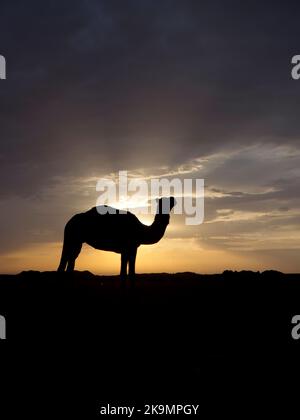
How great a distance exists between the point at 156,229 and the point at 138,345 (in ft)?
24.9

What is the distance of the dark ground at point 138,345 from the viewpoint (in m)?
7.62

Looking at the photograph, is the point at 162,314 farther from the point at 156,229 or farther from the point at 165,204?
the point at 165,204

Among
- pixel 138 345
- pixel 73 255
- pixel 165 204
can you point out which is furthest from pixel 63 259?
pixel 138 345

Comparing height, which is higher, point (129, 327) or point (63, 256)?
point (63, 256)

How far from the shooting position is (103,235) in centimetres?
1675

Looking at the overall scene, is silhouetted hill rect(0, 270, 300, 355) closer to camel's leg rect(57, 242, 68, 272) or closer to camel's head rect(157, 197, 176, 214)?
camel's leg rect(57, 242, 68, 272)

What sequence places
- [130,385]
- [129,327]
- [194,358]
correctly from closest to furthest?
[130,385]
[194,358]
[129,327]

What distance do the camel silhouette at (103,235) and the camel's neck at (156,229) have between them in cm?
36

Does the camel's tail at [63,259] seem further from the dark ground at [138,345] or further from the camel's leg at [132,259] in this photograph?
the camel's leg at [132,259]

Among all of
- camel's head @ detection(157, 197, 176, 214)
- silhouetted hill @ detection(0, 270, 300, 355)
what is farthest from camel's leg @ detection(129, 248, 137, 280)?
Result: camel's head @ detection(157, 197, 176, 214)

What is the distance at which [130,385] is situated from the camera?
25.8 feet
